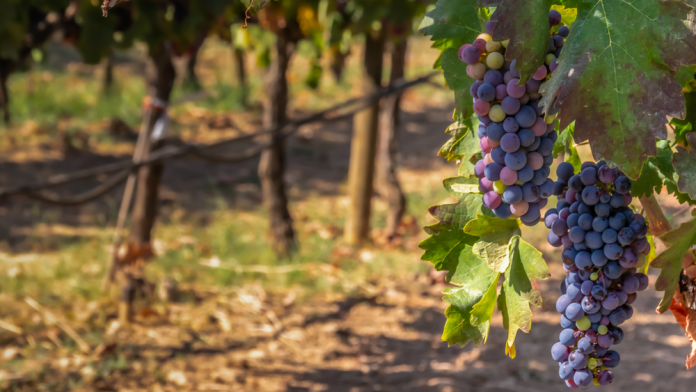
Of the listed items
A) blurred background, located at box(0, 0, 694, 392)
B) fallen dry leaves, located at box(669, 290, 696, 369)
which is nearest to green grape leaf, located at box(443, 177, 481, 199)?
fallen dry leaves, located at box(669, 290, 696, 369)

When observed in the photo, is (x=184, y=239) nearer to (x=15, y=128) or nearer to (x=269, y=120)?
(x=269, y=120)

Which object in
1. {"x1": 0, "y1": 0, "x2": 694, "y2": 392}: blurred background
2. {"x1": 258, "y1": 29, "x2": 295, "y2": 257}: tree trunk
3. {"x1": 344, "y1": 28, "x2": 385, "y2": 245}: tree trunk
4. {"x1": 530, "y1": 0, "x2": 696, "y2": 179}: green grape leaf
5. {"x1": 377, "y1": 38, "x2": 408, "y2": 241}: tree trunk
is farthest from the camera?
{"x1": 377, "y1": 38, "x2": 408, "y2": 241}: tree trunk

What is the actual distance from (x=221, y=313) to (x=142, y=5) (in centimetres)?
193

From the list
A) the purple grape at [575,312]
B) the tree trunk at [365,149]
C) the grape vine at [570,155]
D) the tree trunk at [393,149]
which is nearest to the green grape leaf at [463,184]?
the grape vine at [570,155]

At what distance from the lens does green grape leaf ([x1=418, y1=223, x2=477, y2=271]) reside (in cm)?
93

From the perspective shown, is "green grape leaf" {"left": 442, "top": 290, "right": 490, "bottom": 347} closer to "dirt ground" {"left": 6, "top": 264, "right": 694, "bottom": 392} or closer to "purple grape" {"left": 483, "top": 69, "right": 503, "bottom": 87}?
"purple grape" {"left": 483, "top": 69, "right": 503, "bottom": 87}

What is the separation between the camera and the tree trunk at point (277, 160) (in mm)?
4762

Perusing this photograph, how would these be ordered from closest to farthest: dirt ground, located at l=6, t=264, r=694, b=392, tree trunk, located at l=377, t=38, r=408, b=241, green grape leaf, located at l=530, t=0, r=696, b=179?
green grape leaf, located at l=530, t=0, r=696, b=179 → dirt ground, located at l=6, t=264, r=694, b=392 → tree trunk, located at l=377, t=38, r=408, b=241

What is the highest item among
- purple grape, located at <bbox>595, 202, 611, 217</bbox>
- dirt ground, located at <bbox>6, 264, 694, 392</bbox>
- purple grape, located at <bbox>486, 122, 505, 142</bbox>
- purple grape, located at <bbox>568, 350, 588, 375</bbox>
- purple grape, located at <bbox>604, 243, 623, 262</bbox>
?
purple grape, located at <bbox>486, 122, 505, 142</bbox>

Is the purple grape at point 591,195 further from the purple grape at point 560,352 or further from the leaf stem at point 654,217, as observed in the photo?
the purple grape at point 560,352

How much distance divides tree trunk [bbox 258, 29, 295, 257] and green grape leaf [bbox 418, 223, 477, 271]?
3.93 metres

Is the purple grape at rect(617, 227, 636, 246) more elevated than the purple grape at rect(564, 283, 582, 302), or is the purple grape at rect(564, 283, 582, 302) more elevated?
the purple grape at rect(617, 227, 636, 246)

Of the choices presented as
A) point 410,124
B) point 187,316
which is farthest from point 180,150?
point 410,124

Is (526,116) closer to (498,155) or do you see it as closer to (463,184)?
(498,155)
